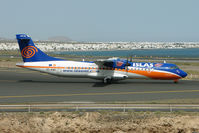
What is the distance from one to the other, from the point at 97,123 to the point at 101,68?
20907mm

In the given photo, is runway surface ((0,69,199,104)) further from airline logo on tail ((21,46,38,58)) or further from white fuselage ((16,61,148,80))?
airline logo on tail ((21,46,38,58))

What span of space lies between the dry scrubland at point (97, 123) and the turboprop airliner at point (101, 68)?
19618mm

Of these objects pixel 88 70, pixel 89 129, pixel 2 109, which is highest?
pixel 88 70

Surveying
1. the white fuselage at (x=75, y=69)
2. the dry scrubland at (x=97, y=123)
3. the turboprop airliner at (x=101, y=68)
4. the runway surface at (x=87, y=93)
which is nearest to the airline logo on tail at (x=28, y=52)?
the turboprop airliner at (x=101, y=68)

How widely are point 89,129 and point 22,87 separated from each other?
1893 cm

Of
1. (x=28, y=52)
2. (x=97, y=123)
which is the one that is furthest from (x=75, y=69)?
(x=97, y=123)

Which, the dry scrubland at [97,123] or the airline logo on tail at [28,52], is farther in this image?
the airline logo on tail at [28,52]

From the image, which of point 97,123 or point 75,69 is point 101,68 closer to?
point 75,69

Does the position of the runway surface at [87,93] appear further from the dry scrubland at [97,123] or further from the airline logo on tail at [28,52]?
the dry scrubland at [97,123]

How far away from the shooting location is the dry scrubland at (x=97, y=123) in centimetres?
2139

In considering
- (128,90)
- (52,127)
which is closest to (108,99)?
(128,90)

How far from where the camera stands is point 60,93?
3312 centimetres

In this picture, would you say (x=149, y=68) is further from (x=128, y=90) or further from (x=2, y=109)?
(x=2, y=109)

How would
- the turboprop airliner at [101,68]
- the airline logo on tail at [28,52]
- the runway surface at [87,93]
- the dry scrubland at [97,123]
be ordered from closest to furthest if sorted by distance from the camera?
the dry scrubland at [97,123] < the runway surface at [87,93] < the turboprop airliner at [101,68] < the airline logo on tail at [28,52]
